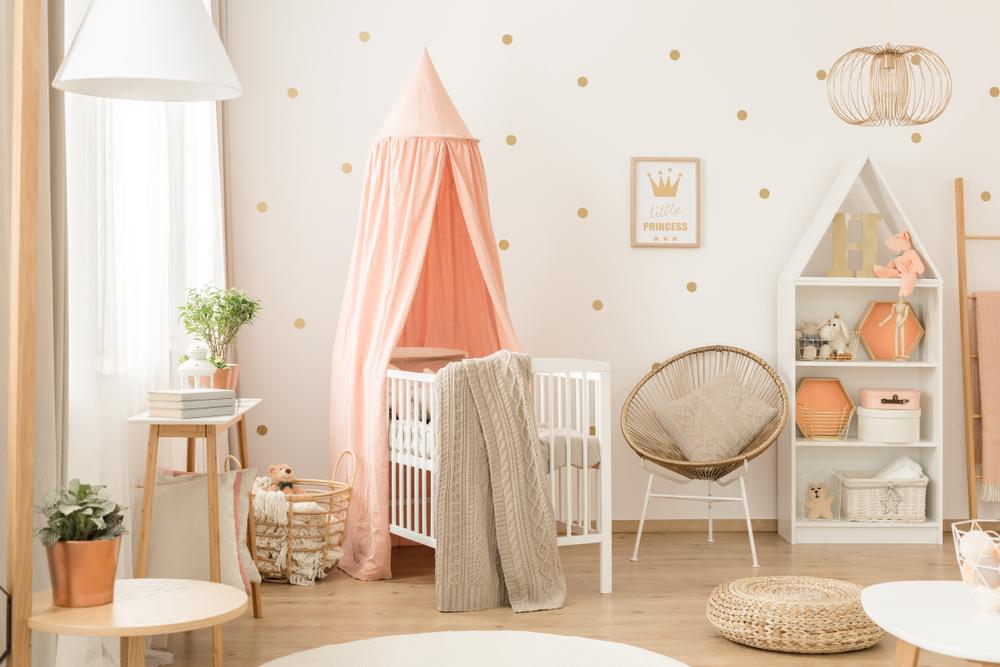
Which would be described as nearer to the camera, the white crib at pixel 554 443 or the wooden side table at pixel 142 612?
the wooden side table at pixel 142 612

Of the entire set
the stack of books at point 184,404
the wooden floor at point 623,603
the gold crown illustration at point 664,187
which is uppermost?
the gold crown illustration at point 664,187

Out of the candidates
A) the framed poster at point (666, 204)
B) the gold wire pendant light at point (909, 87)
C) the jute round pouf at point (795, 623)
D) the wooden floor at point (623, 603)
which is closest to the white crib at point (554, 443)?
the wooden floor at point (623, 603)

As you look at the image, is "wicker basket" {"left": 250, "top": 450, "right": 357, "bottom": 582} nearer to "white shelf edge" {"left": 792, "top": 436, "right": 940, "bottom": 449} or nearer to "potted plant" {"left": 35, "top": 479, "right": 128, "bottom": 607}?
"potted plant" {"left": 35, "top": 479, "right": 128, "bottom": 607}

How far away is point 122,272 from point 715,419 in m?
2.40

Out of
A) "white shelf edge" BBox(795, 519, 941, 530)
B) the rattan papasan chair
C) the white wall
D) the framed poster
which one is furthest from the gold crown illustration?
"white shelf edge" BBox(795, 519, 941, 530)

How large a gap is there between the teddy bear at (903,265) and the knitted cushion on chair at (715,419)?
79 centimetres

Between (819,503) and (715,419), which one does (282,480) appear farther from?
(819,503)

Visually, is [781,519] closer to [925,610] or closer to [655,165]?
[655,165]

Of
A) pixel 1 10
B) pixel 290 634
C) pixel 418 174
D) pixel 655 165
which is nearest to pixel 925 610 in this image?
pixel 290 634

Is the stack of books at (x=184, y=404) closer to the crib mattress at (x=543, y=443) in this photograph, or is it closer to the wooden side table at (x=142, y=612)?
the wooden side table at (x=142, y=612)

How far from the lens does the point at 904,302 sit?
3736mm

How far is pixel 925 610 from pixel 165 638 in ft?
6.48

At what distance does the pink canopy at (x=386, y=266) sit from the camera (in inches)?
124

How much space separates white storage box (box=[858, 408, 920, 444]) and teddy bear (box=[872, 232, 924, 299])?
1.70 ft
